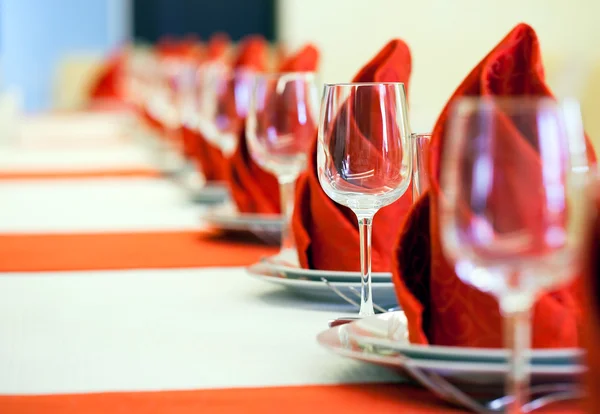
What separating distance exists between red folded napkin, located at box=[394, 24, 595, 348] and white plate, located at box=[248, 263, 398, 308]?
23cm

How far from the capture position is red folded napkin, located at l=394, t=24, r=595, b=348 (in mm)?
796

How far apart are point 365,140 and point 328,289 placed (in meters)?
0.26

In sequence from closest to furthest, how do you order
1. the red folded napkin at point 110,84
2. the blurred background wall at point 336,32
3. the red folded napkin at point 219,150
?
the red folded napkin at point 219,150 < the blurred background wall at point 336,32 < the red folded napkin at point 110,84

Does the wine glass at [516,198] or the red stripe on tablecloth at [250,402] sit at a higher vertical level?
the wine glass at [516,198]

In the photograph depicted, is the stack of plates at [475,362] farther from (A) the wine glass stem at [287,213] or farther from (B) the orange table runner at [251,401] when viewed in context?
(A) the wine glass stem at [287,213]

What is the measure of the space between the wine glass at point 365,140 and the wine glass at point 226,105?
3.40ft

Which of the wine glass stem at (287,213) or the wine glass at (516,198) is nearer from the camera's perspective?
the wine glass at (516,198)

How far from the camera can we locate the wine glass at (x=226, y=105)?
2.09m

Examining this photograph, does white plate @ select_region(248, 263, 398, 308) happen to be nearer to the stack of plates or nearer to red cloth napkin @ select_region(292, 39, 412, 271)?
red cloth napkin @ select_region(292, 39, 412, 271)

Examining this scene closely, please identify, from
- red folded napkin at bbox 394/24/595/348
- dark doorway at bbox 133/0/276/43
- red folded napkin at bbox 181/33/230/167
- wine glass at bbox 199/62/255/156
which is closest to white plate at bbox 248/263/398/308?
red folded napkin at bbox 394/24/595/348

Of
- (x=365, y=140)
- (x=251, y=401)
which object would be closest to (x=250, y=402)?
(x=251, y=401)

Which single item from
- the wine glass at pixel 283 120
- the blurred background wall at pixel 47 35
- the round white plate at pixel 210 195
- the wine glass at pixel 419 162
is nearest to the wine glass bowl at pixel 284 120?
the wine glass at pixel 283 120

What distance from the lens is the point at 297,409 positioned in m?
0.76

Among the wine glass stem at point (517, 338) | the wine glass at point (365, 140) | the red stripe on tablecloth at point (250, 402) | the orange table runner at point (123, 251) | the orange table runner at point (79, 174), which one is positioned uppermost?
the wine glass at point (365, 140)
